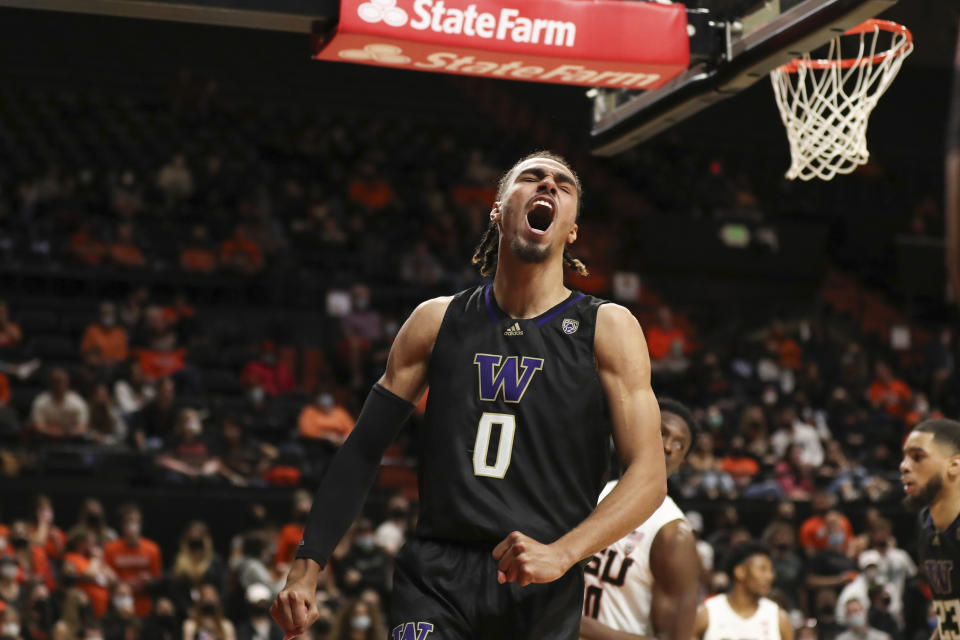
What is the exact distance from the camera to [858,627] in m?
10.4

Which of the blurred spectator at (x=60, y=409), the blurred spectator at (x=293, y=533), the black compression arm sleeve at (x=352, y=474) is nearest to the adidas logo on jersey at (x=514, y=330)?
the black compression arm sleeve at (x=352, y=474)

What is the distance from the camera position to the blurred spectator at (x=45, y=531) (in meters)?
9.99

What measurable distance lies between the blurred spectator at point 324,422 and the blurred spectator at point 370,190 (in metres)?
4.56

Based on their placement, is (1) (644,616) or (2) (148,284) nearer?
(1) (644,616)

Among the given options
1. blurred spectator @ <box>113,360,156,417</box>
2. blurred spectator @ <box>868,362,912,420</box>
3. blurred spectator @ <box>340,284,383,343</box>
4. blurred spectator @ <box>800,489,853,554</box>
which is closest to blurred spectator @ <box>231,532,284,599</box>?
blurred spectator @ <box>113,360,156,417</box>

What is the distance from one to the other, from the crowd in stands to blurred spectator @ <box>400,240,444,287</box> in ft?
0.08

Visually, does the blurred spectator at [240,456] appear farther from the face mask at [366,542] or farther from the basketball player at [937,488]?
the basketball player at [937,488]

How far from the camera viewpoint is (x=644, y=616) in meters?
4.65

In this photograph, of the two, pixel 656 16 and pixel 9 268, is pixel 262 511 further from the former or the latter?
pixel 656 16

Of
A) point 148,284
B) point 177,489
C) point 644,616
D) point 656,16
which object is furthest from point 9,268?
point 644,616

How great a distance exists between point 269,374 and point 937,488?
9.29m

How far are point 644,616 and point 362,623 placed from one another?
16.9 feet

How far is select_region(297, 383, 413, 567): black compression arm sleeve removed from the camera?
324 cm

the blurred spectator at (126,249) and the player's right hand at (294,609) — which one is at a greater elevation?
the blurred spectator at (126,249)
